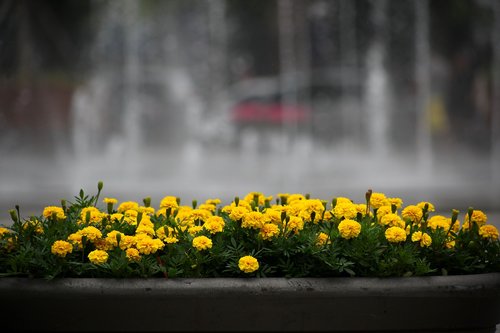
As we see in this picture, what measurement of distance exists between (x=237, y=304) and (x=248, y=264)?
134 mm

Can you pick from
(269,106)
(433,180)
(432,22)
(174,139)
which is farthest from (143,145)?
(432,22)

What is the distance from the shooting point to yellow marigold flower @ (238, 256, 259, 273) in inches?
91.4

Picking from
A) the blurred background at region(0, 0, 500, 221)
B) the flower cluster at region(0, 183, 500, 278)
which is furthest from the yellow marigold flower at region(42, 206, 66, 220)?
the blurred background at region(0, 0, 500, 221)

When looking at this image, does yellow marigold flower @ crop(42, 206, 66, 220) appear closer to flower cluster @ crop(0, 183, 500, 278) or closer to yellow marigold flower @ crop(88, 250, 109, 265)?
flower cluster @ crop(0, 183, 500, 278)

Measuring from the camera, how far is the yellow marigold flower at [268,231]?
2494 millimetres

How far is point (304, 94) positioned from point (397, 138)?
182 cm

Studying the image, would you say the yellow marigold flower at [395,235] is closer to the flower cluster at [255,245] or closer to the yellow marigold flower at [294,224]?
the flower cluster at [255,245]

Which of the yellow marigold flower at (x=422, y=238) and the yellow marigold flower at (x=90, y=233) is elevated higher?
the yellow marigold flower at (x=90, y=233)

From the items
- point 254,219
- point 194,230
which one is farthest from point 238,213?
point 194,230

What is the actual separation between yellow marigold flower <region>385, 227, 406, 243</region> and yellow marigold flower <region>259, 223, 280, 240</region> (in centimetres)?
35

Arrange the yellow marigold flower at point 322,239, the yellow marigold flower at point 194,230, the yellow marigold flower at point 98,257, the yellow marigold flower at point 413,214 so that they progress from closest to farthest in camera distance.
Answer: the yellow marigold flower at point 98,257 → the yellow marigold flower at point 322,239 → the yellow marigold flower at point 194,230 → the yellow marigold flower at point 413,214

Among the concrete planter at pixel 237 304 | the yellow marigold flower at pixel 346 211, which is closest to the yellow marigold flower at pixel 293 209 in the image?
the yellow marigold flower at pixel 346 211

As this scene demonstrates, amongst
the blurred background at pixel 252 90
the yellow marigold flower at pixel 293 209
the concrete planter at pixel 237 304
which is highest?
the blurred background at pixel 252 90

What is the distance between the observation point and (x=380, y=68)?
14398 mm
